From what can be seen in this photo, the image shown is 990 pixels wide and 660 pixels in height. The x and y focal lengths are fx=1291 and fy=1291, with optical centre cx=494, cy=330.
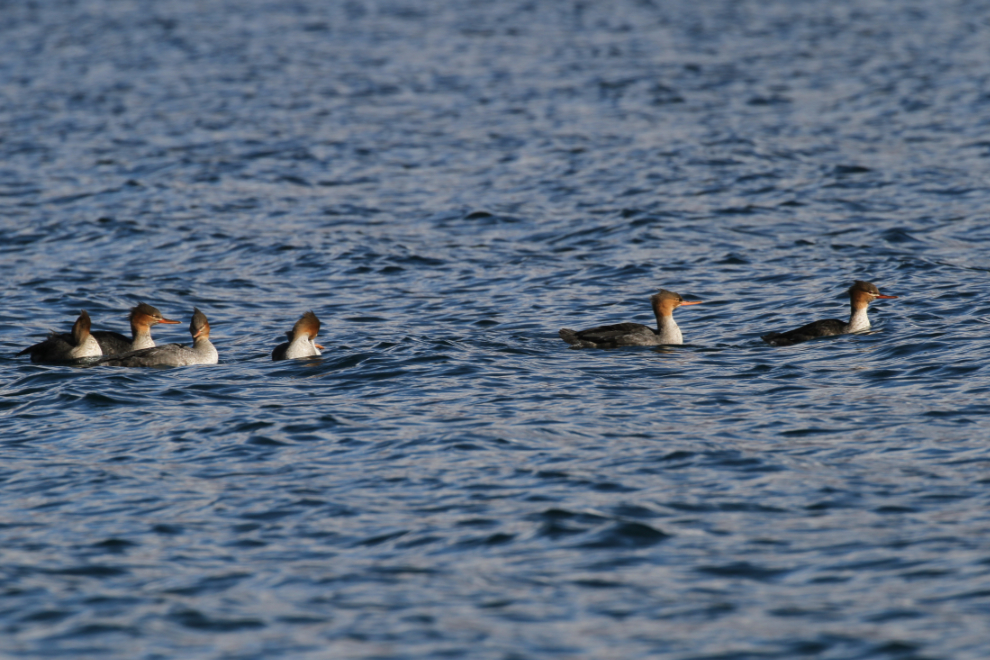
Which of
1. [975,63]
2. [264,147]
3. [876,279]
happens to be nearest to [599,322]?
[876,279]

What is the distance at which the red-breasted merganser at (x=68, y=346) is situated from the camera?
16.6 meters

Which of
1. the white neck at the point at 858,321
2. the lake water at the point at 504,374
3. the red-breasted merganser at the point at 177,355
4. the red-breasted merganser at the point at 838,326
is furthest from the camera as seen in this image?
the white neck at the point at 858,321

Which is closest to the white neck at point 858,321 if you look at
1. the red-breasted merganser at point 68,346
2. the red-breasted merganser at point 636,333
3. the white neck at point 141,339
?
the red-breasted merganser at point 636,333

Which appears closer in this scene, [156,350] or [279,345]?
[156,350]

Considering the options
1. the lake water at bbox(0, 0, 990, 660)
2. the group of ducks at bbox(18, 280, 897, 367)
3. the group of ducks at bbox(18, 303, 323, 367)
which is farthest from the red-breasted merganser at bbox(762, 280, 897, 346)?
the group of ducks at bbox(18, 303, 323, 367)

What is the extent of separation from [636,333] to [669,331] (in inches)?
18.7

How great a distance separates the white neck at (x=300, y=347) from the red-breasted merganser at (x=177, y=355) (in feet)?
3.44

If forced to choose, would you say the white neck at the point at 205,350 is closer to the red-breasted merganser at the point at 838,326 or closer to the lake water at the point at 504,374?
the lake water at the point at 504,374

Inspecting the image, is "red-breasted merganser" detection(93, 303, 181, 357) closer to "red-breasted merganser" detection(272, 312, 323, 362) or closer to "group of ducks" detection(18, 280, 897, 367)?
"group of ducks" detection(18, 280, 897, 367)

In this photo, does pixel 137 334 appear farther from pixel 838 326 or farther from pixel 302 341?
pixel 838 326

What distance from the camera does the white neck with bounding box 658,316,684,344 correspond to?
57.6 feet

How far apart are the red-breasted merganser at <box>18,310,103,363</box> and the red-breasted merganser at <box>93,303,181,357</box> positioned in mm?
704

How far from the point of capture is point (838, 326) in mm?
17500

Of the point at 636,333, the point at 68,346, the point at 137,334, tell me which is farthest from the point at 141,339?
the point at 636,333
